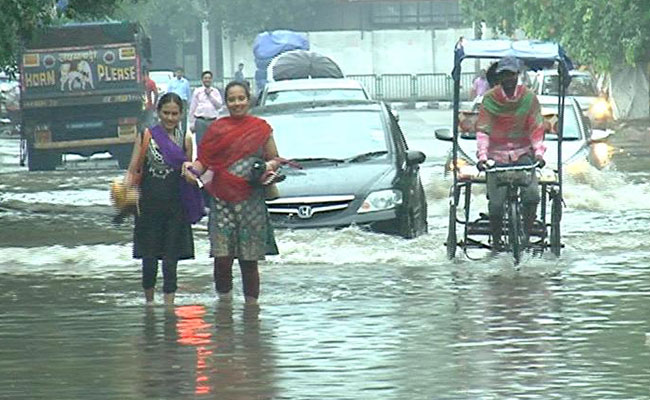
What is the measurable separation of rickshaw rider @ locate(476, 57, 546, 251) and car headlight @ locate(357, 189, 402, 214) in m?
1.72

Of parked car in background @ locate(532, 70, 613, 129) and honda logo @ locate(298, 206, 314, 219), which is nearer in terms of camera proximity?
honda logo @ locate(298, 206, 314, 219)

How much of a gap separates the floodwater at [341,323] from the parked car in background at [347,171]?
177mm

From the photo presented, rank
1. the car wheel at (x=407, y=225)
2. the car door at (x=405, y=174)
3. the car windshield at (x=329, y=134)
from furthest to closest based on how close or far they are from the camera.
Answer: the car windshield at (x=329, y=134)
the car door at (x=405, y=174)
the car wheel at (x=407, y=225)

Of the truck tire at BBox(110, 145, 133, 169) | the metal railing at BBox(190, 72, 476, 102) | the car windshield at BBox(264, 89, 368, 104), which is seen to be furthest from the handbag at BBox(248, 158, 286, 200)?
the metal railing at BBox(190, 72, 476, 102)

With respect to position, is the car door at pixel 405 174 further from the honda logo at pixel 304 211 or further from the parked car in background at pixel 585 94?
the parked car in background at pixel 585 94

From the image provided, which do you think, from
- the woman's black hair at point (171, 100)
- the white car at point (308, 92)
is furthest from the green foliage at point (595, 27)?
the woman's black hair at point (171, 100)

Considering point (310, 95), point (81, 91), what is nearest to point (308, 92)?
point (310, 95)

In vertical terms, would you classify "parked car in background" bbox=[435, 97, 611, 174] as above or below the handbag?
below

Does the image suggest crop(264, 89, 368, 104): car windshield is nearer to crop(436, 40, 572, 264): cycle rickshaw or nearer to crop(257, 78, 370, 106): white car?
crop(257, 78, 370, 106): white car

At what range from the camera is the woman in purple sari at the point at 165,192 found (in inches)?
534

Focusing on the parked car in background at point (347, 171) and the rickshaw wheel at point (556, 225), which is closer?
the rickshaw wheel at point (556, 225)

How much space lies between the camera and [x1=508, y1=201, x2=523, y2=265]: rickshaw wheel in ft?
51.8

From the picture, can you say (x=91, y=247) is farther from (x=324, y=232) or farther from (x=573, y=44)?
(x=573, y=44)

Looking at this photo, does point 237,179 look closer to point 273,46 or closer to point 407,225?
point 407,225
